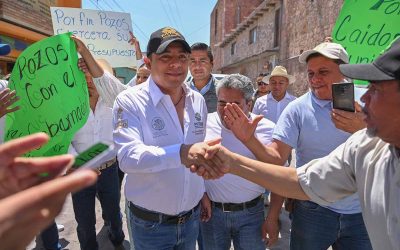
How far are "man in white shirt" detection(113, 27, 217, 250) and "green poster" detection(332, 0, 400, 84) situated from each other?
1.21 metres

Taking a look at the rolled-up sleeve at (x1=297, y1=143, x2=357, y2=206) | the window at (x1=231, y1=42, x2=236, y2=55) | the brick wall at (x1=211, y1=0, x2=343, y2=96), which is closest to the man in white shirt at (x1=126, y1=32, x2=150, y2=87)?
the rolled-up sleeve at (x1=297, y1=143, x2=357, y2=206)

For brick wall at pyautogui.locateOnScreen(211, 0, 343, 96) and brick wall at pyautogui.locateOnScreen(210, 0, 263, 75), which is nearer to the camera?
brick wall at pyautogui.locateOnScreen(211, 0, 343, 96)

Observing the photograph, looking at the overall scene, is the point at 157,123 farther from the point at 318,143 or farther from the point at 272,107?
the point at 272,107

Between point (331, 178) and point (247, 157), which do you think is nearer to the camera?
point (331, 178)

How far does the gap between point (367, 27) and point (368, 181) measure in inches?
56.6

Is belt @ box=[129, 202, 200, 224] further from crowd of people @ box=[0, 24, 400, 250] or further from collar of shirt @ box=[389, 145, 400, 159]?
collar of shirt @ box=[389, 145, 400, 159]

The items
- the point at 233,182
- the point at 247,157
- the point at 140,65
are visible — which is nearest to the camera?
the point at 247,157

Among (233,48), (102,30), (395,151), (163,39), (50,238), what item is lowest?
(50,238)

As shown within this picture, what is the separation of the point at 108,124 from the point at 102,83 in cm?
54

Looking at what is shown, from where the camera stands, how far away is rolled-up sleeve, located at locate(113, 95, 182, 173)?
177 cm

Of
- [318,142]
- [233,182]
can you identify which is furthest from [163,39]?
[318,142]

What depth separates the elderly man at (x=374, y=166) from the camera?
3.87ft

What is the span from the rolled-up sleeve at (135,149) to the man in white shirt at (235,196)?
0.58 m

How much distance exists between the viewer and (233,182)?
2.28m
